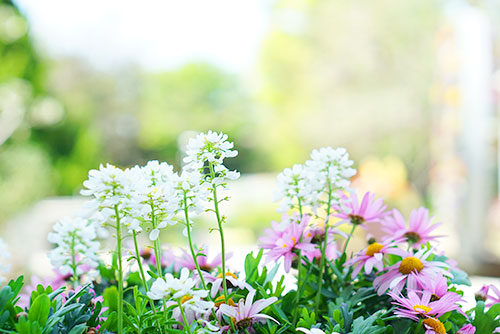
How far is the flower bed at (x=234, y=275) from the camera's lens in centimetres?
42

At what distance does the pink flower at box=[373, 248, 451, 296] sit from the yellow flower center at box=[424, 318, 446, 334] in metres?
0.04

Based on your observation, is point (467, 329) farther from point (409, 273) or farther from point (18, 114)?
point (18, 114)

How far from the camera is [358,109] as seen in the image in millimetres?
9797

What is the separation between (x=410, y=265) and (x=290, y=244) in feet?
0.39

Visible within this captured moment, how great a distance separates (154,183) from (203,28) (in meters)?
16.6

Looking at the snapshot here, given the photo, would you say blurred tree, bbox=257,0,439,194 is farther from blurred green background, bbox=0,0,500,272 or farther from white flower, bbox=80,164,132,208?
white flower, bbox=80,164,132,208

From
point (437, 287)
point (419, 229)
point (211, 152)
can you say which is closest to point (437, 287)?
point (437, 287)

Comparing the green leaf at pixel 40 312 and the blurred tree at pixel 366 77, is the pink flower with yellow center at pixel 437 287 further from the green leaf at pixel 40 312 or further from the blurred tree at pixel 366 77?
the blurred tree at pixel 366 77

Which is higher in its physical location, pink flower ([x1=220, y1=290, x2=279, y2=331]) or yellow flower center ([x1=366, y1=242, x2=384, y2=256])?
yellow flower center ([x1=366, y1=242, x2=384, y2=256])

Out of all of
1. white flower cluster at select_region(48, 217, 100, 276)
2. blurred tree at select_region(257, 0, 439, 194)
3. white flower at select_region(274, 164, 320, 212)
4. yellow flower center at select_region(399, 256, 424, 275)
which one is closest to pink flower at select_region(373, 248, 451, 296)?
yellow flower center at select_region(399, 256, 424, 275)

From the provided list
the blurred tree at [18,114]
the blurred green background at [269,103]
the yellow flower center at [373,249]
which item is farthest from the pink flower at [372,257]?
the blurred tree at [18,114]

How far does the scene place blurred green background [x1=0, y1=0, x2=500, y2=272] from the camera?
474 centimetres

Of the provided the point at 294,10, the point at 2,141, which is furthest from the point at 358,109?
the point at 2,141

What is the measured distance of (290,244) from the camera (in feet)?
1.75
